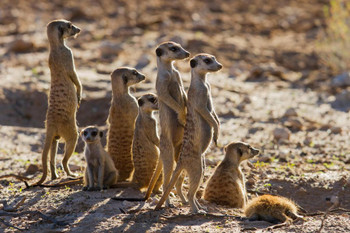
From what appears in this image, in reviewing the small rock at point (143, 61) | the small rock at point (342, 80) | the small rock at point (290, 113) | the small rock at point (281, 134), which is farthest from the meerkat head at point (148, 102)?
the small rock at point (342, 80)

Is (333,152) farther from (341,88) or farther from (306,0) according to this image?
(306,0)

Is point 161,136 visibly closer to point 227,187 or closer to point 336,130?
point 227,187

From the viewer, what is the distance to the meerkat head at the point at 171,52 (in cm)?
578

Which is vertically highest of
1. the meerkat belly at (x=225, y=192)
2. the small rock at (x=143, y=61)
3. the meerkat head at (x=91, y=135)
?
the small rock at (x=143, y=61)

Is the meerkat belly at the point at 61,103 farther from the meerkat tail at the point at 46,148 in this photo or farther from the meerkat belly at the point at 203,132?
the meerkat belly at the point at 203,132

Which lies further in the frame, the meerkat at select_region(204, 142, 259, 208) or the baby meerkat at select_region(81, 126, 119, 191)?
the baby meerkat at select_region(81, 126, 119, 191)

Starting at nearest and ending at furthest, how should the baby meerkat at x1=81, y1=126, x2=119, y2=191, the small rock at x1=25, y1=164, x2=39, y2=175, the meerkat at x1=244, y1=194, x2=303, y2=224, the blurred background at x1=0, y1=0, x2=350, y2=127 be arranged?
the meerkat at x1=244, y1=194, x2=303, y2=224, the baby meerkat at x1=81, y1=126, x2=119, y2=191, the small rock at x1=25, y1=164, x2=39, y2=175, the blurred background at x1=0, y1=0, x2=350, y2=127

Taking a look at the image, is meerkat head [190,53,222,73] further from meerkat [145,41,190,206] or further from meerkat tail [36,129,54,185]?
meerkat tail [36,129,54,185]

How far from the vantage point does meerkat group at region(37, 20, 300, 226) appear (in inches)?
218

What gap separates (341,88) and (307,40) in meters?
4.09

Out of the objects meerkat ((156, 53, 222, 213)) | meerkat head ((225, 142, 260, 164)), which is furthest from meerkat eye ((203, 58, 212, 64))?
meerkat head ((225, 142, 260, 164))

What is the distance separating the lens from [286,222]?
5.21m

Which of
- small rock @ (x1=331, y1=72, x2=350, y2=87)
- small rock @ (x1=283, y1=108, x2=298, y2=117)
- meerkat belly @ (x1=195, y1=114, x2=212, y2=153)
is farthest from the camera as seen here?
small rock @ (x1=331, y1=72, x2=350, y2=87)

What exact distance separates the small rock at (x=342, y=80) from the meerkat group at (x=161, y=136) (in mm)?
5824
